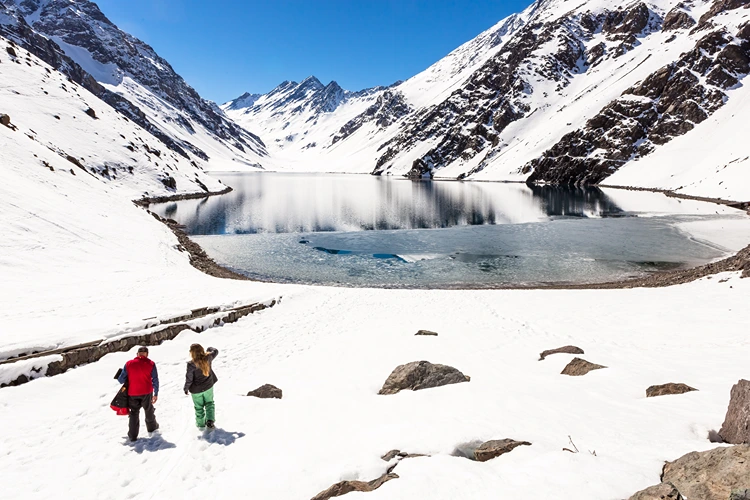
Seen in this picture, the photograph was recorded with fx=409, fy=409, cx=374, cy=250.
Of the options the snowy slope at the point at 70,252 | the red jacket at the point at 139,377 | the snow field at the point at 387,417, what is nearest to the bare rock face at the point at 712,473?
the snow field at the point at 387,417

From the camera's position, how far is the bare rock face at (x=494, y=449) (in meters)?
7.25

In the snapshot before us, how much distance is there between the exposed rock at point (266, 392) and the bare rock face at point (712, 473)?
9.49 meters

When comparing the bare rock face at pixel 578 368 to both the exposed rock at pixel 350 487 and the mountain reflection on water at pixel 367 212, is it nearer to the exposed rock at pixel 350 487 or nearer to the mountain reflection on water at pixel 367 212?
the exposed rock at pixel 350 487

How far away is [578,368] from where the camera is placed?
12836 millimetres

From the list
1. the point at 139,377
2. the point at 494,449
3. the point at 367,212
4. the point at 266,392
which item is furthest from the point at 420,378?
the point at 367,212

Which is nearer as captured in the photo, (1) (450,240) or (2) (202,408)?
(2) (202,408)

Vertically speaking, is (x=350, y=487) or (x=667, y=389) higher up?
(x=667, y=389)

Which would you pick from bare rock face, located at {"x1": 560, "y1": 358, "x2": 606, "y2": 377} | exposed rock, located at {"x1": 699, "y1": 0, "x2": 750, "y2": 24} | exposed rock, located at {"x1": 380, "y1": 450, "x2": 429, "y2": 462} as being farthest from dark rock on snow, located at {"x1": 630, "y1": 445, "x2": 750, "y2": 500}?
exposed rock, located at {"x1": 699, "y1": 0, "x2": 750, "y2": 24}

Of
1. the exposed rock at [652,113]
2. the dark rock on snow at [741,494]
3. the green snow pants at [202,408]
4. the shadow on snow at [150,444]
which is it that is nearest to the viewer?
the dark rock on snow at [741,494]

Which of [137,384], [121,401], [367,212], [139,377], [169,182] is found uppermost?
[169,182]

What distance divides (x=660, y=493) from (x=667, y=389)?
6420mm

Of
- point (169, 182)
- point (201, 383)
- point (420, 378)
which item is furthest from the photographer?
point (169, 182)

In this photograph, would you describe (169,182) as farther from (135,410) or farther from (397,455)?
(397,455)

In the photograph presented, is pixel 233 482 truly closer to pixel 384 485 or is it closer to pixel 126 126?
pixel 384 485
